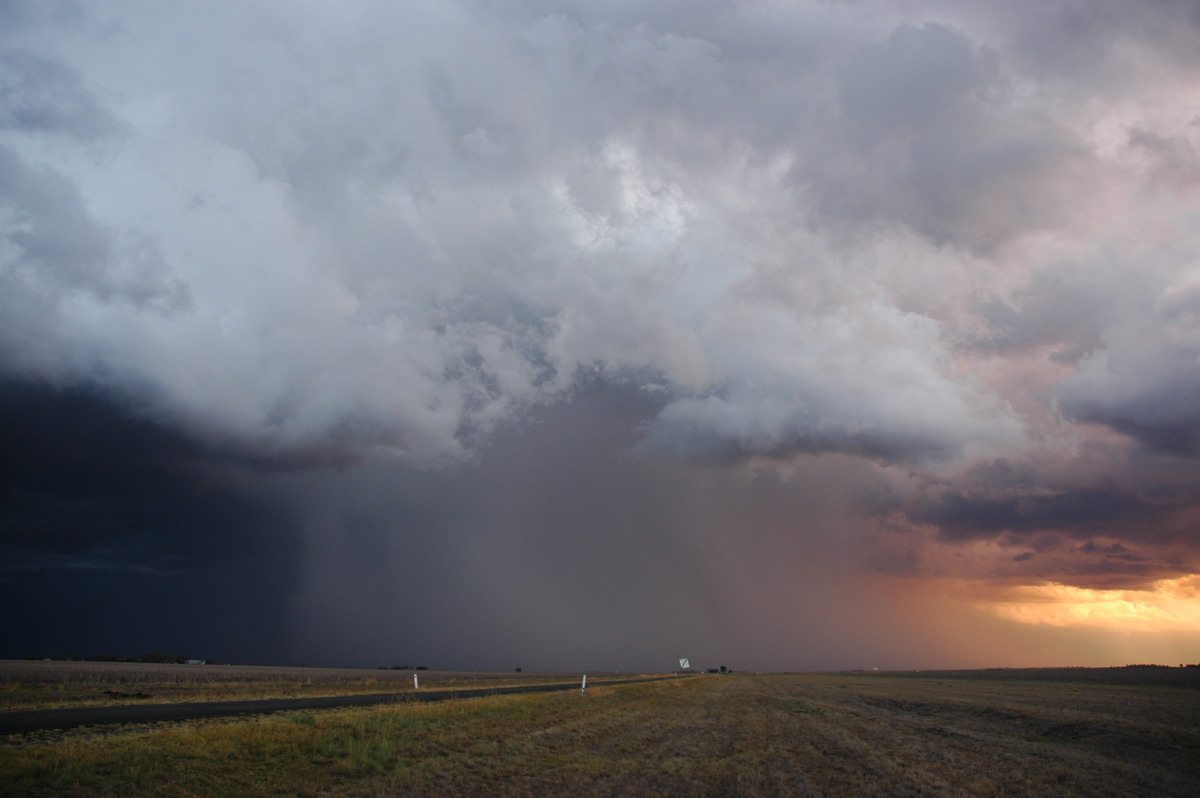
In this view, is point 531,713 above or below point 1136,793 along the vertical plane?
below

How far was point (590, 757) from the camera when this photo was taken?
2109 cm

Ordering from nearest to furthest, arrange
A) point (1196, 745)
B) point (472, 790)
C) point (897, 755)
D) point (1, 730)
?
point (472, 790) → point (1, 730) → point (897, 755) → point (1196, 745)

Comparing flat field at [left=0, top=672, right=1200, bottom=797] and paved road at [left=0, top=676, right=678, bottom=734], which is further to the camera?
paved road at [left=0, top=676, right=678, bottom=734]

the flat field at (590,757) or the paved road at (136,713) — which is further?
the paved road at (136,713)

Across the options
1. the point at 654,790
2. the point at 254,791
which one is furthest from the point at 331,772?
the point at 654,790

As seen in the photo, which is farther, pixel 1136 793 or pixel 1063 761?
pixel 1063 761

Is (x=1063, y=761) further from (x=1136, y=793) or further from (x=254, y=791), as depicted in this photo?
(x=254, y=791)

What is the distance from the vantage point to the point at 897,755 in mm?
22156

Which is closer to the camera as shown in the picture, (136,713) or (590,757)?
(590,757)

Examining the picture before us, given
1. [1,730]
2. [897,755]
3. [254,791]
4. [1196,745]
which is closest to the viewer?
[254,791]

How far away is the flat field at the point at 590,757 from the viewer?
15875 millimetres

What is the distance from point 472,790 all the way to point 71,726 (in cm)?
1678

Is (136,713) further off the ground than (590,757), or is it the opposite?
(590,757)

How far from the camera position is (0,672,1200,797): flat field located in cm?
1588
